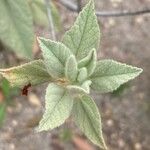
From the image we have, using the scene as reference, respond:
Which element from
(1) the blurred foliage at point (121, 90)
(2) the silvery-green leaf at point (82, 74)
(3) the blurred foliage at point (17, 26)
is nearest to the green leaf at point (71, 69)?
(2) the silvery-green leaf at point (82, 74)

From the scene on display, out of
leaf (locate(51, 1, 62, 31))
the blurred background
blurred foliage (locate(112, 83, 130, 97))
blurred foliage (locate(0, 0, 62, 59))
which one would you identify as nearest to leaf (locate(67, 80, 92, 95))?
blurred foliage (locate(0, 0, 62, 59))

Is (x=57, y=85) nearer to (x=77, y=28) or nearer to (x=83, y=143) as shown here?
(x=77, y=28)

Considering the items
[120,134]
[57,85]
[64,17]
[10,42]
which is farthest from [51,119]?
[64,17]

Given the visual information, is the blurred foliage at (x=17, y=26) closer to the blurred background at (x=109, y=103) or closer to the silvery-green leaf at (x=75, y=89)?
the silvery-green leaf at (x=75, y=89)

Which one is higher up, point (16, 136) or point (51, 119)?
point (51, 119)

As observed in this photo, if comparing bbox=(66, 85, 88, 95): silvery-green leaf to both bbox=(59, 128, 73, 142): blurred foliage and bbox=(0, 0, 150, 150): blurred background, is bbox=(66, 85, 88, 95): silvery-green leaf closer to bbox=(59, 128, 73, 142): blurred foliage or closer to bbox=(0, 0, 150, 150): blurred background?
bbox=(0, 0, 150, 150): blurred background

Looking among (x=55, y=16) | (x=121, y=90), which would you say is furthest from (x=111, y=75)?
(x=121, y=90)

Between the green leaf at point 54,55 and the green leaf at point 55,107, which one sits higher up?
the green leaf at point 54,55
